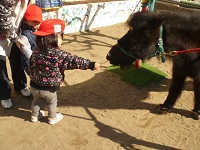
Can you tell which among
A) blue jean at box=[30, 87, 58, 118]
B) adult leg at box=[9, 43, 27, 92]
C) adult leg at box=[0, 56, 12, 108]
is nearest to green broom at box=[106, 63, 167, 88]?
blue jean at box=[30, 87, 58, 118]

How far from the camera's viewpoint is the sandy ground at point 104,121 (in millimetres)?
2863

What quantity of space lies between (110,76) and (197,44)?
186 centimetres

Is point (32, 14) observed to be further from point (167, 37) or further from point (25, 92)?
point (167, 37)

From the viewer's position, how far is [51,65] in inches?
104

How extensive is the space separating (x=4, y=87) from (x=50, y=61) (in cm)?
100

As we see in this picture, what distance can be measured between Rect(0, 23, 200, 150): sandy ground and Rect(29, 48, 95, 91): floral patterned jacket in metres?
0.62

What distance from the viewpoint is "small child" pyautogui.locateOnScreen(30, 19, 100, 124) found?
2.56 meters

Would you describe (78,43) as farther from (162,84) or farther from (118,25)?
(162,84)

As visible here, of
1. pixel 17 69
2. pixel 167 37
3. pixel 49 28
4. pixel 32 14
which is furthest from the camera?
pixel 17 69

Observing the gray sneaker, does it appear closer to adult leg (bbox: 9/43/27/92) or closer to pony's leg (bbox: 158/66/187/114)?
adult leg (bbox: 9/43/27/92)

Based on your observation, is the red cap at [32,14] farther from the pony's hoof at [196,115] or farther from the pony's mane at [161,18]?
the pony's hoof at [196,115]

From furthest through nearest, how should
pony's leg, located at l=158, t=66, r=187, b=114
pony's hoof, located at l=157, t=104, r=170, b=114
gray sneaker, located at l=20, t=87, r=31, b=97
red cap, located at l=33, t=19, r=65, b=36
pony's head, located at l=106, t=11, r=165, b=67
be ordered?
1. gray sneaker, located at l=20, t=87, r=31, b=97
2. pony's hoof, located at l=157, t=104, r=170, b=114
3. pony's leg, located at l=158, t=66, r=187, b=114
4. pony's head, located at l=106, t=11, r=165, b=67
5. red cap, located at l=33, t=19, r=65, b=36

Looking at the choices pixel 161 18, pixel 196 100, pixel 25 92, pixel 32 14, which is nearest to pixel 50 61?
pixel 32 14

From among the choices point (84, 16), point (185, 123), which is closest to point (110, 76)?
point (185, 123)
